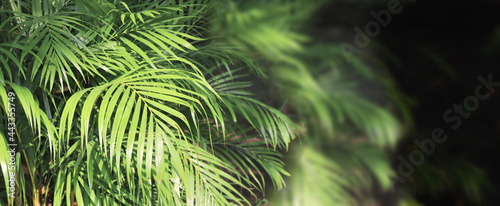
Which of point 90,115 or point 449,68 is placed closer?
point 449,68

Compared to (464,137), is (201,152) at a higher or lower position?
higher

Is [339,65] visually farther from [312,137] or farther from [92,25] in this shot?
[92,25]

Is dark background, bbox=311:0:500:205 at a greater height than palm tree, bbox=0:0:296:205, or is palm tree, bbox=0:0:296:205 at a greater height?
palm tree, bbox=0:0:296:205

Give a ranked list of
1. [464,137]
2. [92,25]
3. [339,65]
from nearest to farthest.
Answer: [464,137] → [339,65] → [92,25]

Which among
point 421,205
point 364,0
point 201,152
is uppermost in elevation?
point 201,152

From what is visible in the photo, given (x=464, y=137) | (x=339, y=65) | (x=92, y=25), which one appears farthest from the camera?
(x=92, y=25)

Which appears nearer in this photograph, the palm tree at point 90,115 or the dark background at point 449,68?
the dark background at point 449,68

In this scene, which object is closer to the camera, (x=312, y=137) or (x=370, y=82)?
(x=370, y=82)

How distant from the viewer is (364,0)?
291 millimetres

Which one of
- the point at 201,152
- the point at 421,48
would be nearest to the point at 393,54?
the point at 421,48

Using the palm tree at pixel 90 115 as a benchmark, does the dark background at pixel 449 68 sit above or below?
below

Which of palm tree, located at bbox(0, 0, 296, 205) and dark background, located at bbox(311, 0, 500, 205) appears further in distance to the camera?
palm tree, located at bbox(0, 0, 296, 205)

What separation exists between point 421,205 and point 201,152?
1080 millimetres

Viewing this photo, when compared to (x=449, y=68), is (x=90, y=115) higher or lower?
higher
